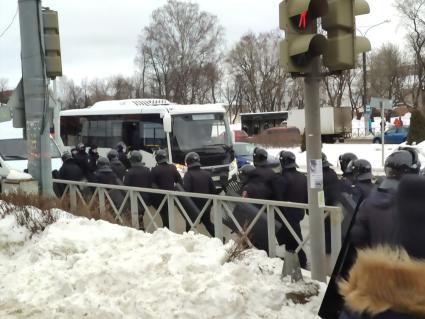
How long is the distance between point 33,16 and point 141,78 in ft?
188

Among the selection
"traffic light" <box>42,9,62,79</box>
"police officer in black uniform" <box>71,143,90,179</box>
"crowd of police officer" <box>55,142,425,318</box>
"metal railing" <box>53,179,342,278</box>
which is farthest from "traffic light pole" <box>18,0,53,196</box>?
"police officer in black uniform" <box>71,143,90,179</box>

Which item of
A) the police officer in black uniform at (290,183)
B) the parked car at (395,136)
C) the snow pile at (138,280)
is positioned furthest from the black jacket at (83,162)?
the parked car at (395,136)

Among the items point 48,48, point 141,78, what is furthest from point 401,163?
point 141,78

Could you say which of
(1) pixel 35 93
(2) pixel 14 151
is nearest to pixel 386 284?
(1) pixel 35 93

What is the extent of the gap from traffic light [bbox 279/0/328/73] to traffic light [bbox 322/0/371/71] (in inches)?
2.8

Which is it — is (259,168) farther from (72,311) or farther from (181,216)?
(72,311)

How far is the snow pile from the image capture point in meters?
4.88

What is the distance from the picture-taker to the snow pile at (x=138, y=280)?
4879mm

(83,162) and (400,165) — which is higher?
(400,165)

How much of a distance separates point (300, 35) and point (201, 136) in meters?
10.4

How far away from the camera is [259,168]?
7.68m

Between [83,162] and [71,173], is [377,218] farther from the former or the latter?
[83,162]

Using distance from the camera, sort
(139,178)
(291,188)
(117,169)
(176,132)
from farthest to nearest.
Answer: (176,132) → (117,169) → (139,178) → (291,188)

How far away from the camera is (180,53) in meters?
60.7
